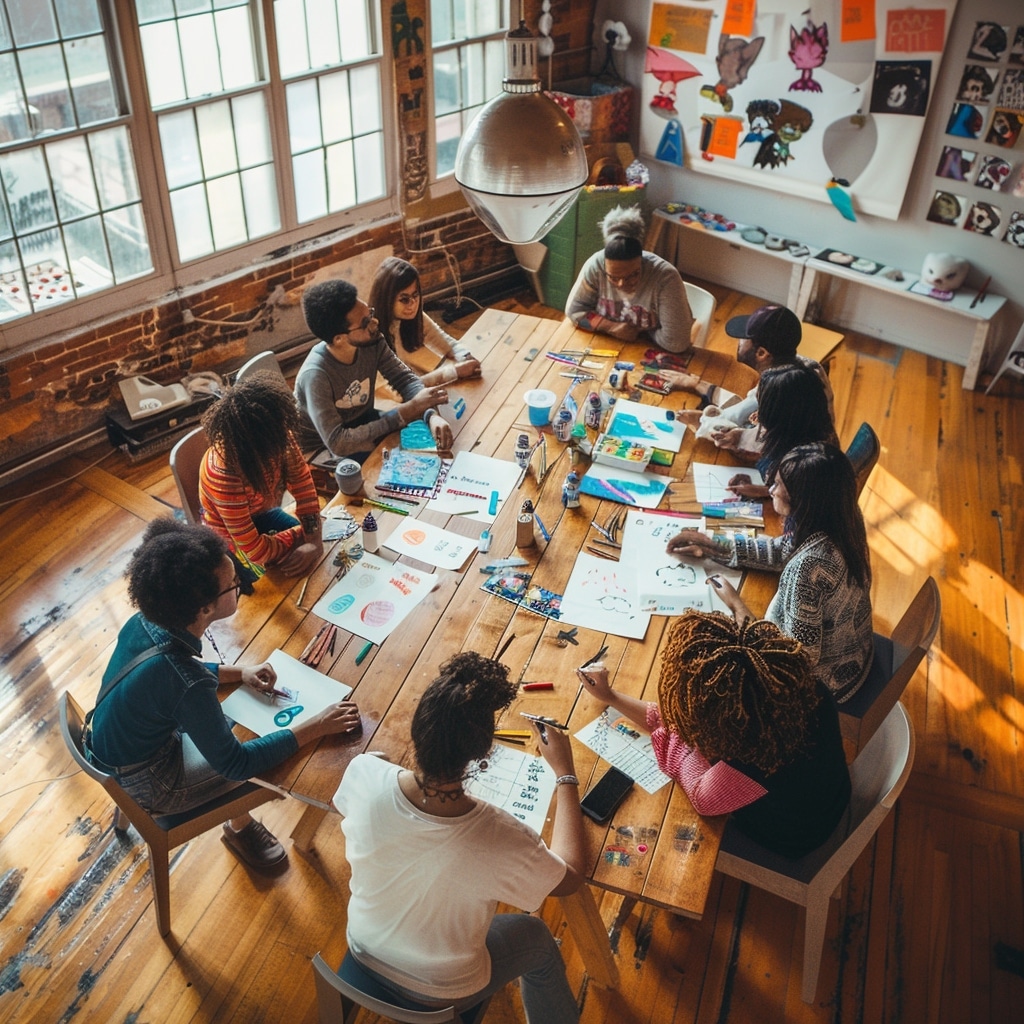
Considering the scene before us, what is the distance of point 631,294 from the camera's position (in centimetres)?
402

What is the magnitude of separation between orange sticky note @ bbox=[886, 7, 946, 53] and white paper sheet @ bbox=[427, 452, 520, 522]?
3545mm

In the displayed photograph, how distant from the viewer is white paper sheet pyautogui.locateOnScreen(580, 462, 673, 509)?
315cm

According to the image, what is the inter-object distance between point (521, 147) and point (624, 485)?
52.3 inches

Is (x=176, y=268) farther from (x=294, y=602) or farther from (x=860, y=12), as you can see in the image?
(x=860, y=12)

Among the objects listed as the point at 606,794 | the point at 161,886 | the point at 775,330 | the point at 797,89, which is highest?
the point at 797,89

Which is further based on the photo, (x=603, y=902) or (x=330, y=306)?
(x=330, y=306)

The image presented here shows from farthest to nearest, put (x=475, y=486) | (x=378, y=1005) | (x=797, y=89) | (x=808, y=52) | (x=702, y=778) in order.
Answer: (x=797, y=89) < (x=808, y=52) < (x=475, y=486) < (x=702, y=778) < (x=378, y=1005)

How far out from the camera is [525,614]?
2.71m

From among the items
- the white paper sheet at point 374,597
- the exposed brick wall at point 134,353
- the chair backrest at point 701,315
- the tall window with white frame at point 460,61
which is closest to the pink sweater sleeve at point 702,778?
the white paper sheet at point 374,597

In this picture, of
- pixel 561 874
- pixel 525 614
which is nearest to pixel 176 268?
pixel 525 614

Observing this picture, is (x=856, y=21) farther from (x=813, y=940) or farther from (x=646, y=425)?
(x=813, y=940)

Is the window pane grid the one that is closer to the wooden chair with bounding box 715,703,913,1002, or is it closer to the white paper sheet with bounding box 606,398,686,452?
the white paper sheet with bounding box 606,398,686,452

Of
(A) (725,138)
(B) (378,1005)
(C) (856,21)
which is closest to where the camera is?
(B) (378,1005)

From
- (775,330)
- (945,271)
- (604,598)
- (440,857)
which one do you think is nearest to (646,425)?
(775,330)
